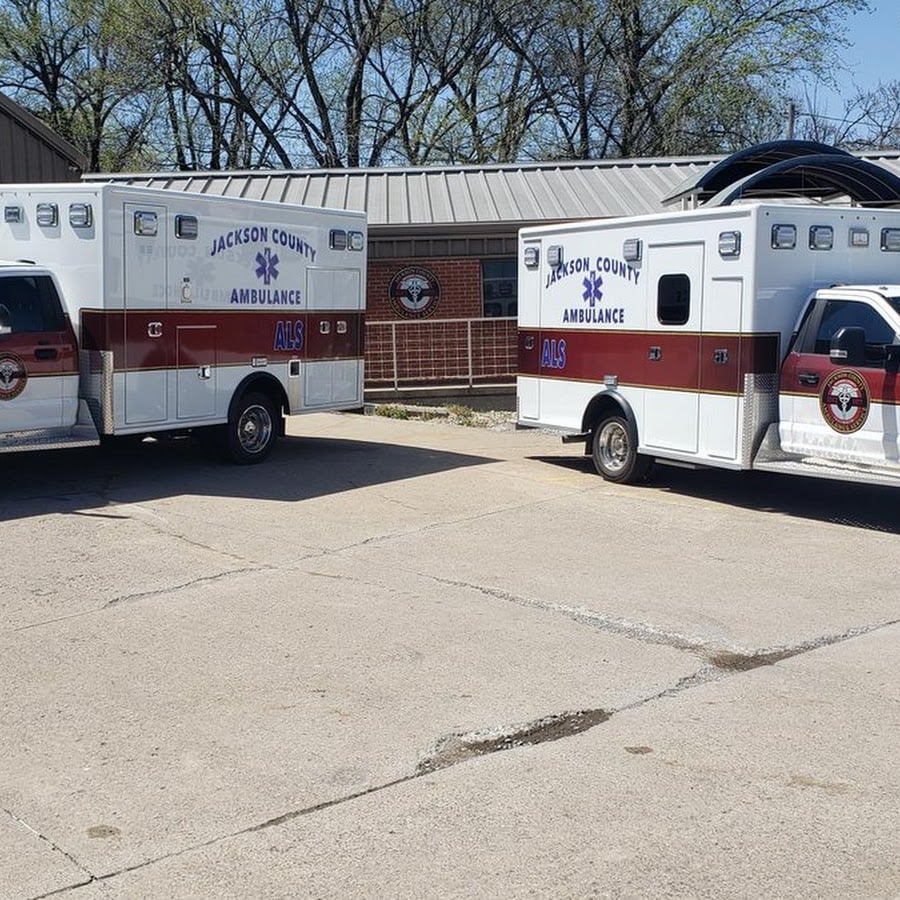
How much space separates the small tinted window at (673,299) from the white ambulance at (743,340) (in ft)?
0.05

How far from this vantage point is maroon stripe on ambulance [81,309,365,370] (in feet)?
41.8

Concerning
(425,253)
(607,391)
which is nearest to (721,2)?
(425,253)

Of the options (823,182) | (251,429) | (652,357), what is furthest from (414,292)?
(652,357)

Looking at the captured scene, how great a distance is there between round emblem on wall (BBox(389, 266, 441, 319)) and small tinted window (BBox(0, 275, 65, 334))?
33.3 feet

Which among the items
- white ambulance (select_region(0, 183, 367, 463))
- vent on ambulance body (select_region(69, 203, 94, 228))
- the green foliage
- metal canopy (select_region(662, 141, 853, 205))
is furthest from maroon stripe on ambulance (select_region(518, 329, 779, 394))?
the green foliage

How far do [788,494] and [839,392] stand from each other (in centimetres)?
208

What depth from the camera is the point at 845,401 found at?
11.3 metres

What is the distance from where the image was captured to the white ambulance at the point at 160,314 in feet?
40.8

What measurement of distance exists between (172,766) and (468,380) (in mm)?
16026

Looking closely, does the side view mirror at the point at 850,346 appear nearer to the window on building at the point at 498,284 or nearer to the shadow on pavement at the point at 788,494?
the shadow on pavement at the point at 788,494

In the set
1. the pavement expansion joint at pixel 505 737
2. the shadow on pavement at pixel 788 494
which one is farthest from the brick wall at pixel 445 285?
the pavement expansion joint at pixel 505 737

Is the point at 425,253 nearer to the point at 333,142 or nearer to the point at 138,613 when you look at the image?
the point at 138,613

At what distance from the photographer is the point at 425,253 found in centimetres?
2212

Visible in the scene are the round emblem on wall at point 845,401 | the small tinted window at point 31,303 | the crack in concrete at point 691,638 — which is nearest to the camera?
the crack in concrete at point 691,638
